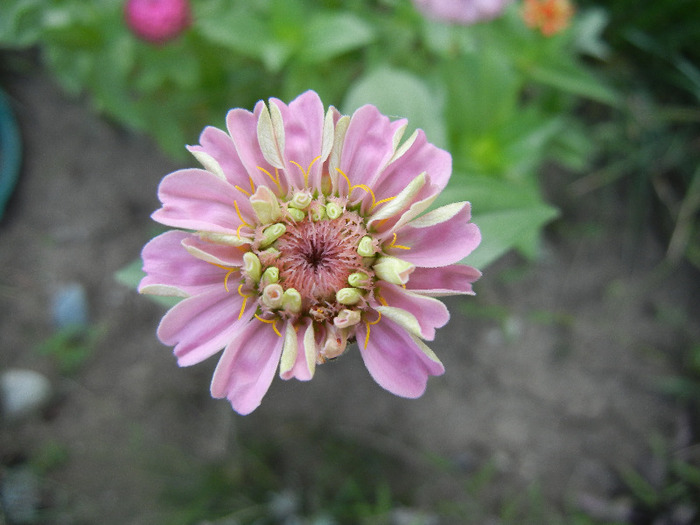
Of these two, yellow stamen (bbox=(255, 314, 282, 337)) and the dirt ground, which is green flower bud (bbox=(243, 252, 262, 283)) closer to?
yellow stamen (bbox=(255, 314, 282, 337))

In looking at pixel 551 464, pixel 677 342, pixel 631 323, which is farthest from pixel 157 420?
pixel 677 342

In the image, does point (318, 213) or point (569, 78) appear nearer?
point (318, 213)

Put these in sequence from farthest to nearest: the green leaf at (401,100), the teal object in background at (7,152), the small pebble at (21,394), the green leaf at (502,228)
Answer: the teal object in background at (7,152), the small pebble at (21,394), the green leaf at (401,100), the green leaf at (502,228)

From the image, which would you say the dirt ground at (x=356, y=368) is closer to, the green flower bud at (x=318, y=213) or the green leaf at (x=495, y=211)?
the green leaf at (x=495, y=211)

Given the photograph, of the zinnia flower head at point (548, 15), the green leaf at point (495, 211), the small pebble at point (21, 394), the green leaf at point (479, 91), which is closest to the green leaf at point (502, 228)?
the green leaf at point (495, 211)

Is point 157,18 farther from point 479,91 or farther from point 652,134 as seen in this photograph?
point 652,134

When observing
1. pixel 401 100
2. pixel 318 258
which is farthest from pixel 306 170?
pixel 401 100
